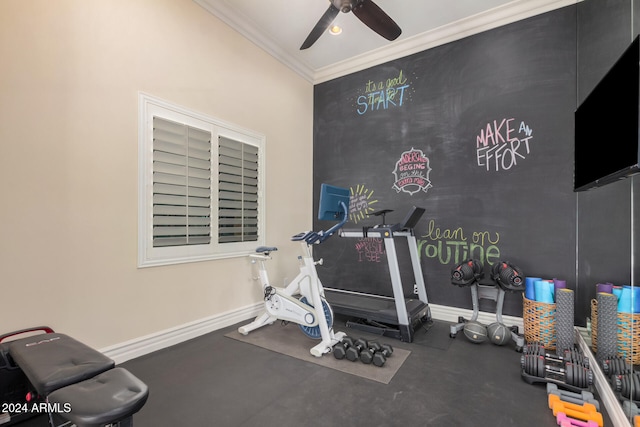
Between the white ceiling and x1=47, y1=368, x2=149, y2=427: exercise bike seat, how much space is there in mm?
3532

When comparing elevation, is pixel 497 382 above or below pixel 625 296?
below

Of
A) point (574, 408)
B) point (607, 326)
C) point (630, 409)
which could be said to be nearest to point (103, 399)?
point (574, 408)

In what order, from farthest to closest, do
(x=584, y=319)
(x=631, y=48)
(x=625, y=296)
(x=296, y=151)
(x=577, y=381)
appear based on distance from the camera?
1. (x=296, y=151)
2. (x=584, y=319)
3. (x=625, y=296)
4. (x=577, y=381)
5. (x=631, y=48)

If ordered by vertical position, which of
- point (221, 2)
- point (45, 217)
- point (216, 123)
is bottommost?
point (45, 217)

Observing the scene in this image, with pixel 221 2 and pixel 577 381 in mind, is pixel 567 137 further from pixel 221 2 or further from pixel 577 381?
pixel 221 2

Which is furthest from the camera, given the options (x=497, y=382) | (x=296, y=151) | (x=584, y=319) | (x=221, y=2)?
(x=296, y=151)

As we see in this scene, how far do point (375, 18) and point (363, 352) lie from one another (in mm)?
2983

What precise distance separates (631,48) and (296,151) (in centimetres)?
359

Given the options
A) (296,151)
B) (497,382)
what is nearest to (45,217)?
(296,151)

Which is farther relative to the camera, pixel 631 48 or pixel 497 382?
pixel 497 382

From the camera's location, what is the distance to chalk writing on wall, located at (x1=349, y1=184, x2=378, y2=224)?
4336 mm

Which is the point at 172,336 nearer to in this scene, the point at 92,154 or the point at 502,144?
the point at 92,154

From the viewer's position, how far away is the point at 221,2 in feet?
10.9

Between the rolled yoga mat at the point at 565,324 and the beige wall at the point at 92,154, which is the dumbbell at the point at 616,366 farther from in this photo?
the beige wall at the point at 92,154
